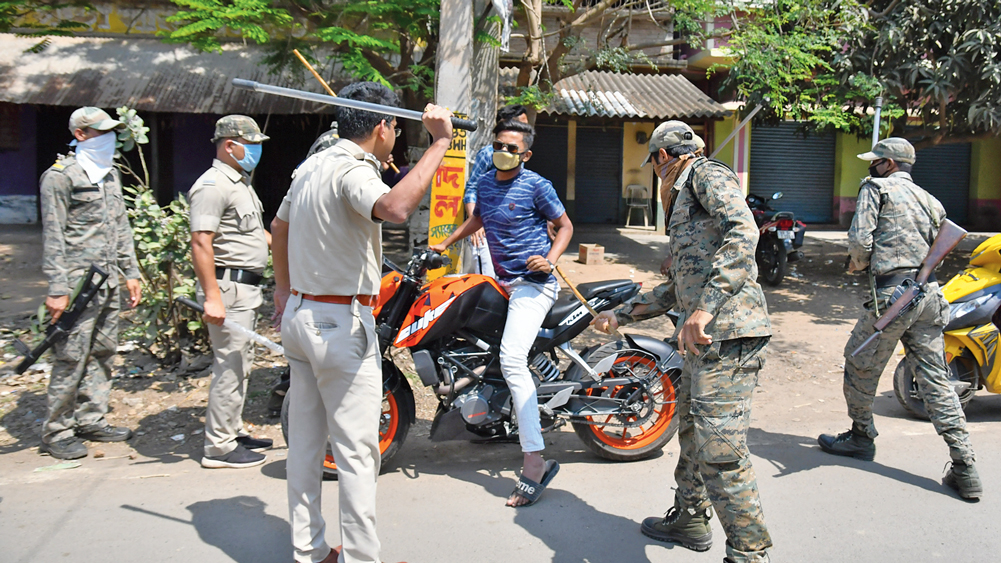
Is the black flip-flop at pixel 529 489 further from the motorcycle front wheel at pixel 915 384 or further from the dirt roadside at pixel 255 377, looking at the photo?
the motorcycle front wheel at pixel 915 384

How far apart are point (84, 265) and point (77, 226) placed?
242mm

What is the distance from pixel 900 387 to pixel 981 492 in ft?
4.31

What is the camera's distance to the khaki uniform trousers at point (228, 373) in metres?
4.28

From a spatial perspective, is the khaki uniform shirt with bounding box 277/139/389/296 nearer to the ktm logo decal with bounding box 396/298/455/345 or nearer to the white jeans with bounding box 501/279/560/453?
the ktm logo decal with bounding box 396/298/455/345

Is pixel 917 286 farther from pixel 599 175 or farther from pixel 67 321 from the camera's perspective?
pixel 599 175

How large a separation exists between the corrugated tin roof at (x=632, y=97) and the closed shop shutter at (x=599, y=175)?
1.31 m

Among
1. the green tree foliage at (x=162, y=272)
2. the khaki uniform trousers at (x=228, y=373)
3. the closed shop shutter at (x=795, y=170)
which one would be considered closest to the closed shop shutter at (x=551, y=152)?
the closed shop shutter at (x=795, y=170)

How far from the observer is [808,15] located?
837cm

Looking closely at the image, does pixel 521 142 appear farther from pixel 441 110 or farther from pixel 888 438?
pixel 888 438

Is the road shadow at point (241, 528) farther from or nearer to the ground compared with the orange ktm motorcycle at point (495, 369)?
nearer to the ground

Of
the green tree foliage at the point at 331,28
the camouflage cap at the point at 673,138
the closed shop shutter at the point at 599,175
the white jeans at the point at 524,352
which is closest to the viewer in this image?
the camouflage cap at the point at 673,138

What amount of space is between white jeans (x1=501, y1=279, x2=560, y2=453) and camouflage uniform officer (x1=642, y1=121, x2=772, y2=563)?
96 centimetres

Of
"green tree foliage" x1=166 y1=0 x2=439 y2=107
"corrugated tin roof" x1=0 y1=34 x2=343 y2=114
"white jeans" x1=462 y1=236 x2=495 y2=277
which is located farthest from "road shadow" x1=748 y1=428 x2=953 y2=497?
"corrugated tin roof" x1=0 y1=34 x2=343 y2=114

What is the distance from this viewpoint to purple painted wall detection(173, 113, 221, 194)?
13750 millimetres
